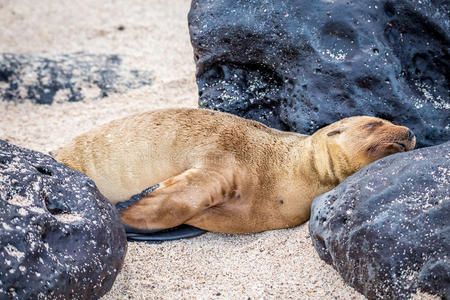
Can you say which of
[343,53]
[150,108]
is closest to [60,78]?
[150,108]

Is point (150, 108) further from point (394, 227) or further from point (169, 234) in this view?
point (394, 227)

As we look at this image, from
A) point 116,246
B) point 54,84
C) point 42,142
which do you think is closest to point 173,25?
point 54,84

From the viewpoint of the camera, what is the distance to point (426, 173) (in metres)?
3.04

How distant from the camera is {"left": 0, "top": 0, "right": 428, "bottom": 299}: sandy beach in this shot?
322 centimetres

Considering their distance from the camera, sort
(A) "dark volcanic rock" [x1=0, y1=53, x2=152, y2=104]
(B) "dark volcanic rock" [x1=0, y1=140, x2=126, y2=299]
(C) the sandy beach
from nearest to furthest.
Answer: (B) "dark volcanic rock" [x1=0, y1=140, x2=126, y2=299]
(C) the sandy beach
(A) "dark volcanic rock" [x1=0, y1=53, x2=152, y2=104]

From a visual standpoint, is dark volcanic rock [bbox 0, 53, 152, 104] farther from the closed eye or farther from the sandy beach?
the closed eye

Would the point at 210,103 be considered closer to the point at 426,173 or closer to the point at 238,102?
the point at 238,102

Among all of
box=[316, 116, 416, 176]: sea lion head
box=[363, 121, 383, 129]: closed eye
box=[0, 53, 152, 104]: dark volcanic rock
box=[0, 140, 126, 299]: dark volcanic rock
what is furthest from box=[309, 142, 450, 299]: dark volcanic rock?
box=[0, 53, 152, 104]: dark volcanic rock

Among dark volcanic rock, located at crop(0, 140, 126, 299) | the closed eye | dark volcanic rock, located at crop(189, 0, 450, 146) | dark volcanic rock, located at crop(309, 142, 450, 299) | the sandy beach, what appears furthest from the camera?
dark volcanic rock, located at crop(189, 0, 450, 146)

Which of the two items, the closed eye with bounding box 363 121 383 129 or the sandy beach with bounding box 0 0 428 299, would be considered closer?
the sandy beach with bounding box 0 0 428 299

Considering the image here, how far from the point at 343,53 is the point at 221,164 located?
1316mm

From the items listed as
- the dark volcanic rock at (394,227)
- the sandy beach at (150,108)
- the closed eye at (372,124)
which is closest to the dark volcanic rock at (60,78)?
the sandy beach at (150,108)

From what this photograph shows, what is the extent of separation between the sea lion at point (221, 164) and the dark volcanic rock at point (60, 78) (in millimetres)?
2120

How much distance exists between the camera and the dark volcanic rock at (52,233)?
2.53 m
